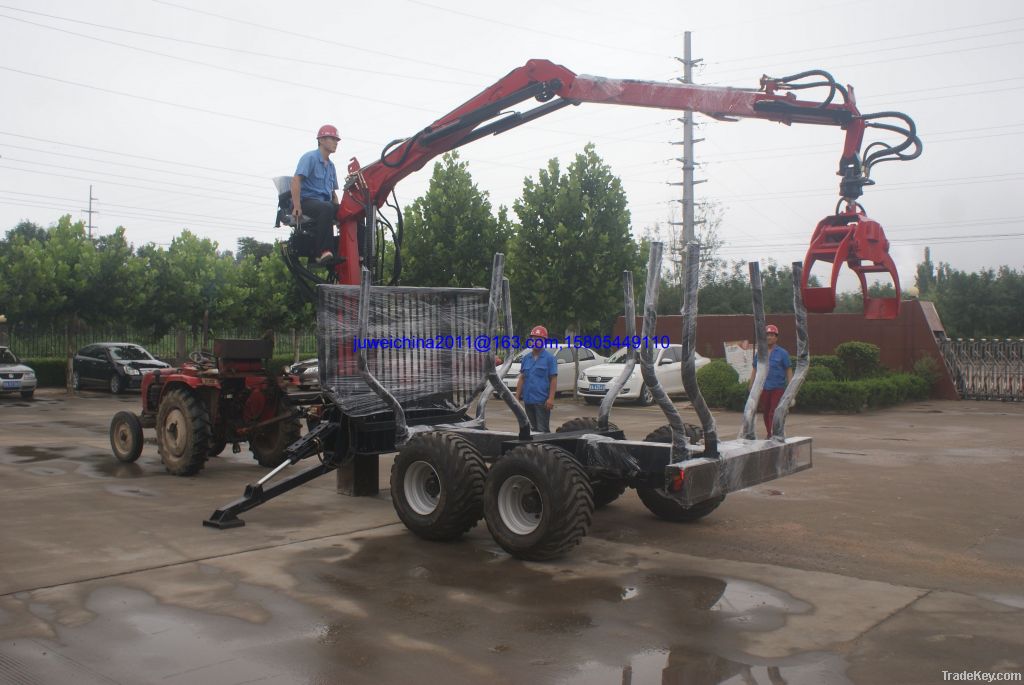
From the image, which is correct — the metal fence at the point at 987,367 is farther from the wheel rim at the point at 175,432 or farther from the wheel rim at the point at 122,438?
the wheel rim at the point at 122,438

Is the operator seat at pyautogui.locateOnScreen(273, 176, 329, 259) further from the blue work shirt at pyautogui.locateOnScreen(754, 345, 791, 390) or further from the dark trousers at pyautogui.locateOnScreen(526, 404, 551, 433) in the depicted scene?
the blue work shirt at pyautogui.locateOnScreen(754, 345, 791, 390)

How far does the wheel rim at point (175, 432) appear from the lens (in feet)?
35.9

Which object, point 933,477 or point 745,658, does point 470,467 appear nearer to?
point 745,658

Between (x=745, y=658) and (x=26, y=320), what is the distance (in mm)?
26352

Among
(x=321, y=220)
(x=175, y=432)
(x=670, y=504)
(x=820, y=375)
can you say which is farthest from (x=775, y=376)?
(x=820, y=375)

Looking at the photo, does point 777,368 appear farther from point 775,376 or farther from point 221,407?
point 221,407

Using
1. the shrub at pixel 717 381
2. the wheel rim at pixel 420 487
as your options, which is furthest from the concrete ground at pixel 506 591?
the shrub at pixel 717 381

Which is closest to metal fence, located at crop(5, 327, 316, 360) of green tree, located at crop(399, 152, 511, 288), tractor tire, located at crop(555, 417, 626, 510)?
green tree, located at crop(399, 152, 511, 288)

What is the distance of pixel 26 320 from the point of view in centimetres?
2612

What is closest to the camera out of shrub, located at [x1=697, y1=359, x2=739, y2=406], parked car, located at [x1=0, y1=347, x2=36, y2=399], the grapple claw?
the grapple claw

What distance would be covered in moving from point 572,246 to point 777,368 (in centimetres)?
1141

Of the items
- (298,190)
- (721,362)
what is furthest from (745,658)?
(721,362)

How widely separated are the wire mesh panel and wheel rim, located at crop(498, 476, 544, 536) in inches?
75.0

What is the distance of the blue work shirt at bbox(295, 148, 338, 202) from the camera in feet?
31.1
